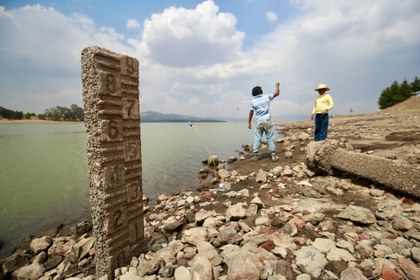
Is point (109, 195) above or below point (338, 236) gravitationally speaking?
above

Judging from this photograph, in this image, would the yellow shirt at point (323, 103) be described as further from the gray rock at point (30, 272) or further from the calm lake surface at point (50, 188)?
the gray rock at point (30, 272)

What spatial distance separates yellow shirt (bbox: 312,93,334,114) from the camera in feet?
23.3

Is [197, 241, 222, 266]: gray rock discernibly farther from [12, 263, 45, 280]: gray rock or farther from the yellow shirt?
the yellow shirt

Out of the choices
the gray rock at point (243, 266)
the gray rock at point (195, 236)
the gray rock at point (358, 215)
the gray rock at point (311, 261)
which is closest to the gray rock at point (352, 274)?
the gray rock at point (311, 261)

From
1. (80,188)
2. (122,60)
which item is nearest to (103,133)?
(122,60)

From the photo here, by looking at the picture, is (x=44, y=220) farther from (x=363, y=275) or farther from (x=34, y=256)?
(x=363, y=275)

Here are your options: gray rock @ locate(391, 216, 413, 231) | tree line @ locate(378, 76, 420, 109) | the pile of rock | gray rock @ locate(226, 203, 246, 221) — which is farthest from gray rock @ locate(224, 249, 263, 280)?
tree line @ locate(378, 76, 420, 109)

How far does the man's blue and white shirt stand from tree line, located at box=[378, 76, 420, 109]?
53849 millimetres

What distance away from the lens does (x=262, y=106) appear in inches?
299

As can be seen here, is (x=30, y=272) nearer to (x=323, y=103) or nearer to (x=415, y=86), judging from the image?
(x=323, y=103)

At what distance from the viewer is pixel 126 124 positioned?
284 centimetres

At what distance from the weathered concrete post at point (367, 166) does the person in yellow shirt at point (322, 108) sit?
184 cm

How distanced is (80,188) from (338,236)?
923 cm

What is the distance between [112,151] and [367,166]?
4.99 metres
